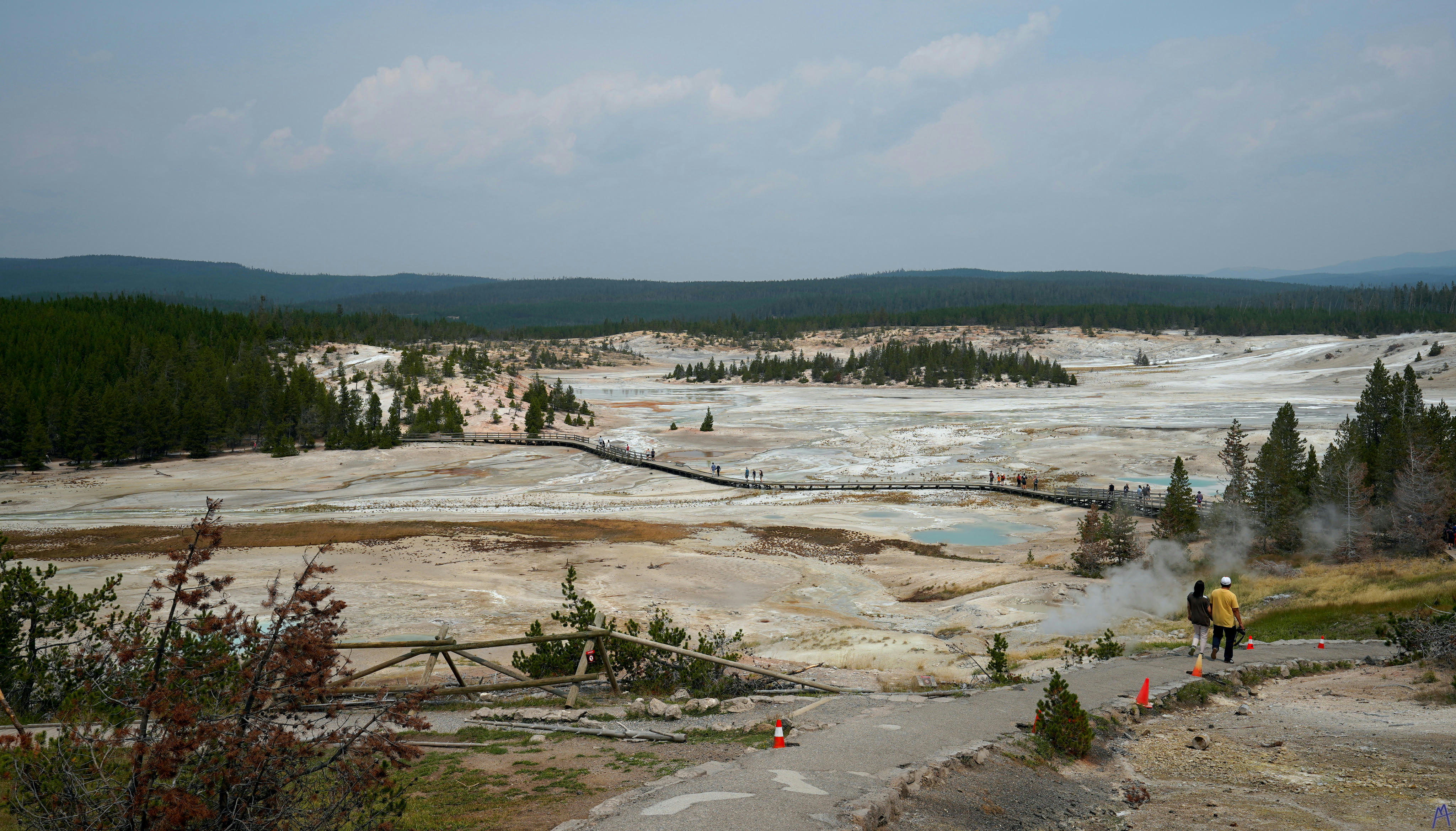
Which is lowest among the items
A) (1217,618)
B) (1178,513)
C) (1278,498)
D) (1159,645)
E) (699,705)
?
(1178,513)

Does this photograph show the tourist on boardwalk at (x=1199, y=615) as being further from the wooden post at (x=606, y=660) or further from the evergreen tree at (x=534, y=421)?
the evergreen tree at (x=534, y=421)

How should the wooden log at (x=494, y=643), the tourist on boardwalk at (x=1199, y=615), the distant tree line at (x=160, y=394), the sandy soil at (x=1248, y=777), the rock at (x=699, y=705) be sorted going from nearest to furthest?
the sandy soil at (x=1248, y=777), the rock at (x=699, y=705), the wooden log at (x=494, y=643), the tourist on boardwalk at (x=1199, y=615), the distant tree line at (x=160, y=394)

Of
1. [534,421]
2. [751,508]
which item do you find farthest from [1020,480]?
[534,421]

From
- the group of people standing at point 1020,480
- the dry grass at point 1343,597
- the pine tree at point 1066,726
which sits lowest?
the group of people standing at point 1020,480

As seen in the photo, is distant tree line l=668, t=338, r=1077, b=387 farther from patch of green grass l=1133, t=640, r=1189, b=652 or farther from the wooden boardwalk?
patch of green grass l=1133, t=640, r=1189, b=652

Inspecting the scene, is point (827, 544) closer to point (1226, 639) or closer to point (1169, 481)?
point (1226, 639)

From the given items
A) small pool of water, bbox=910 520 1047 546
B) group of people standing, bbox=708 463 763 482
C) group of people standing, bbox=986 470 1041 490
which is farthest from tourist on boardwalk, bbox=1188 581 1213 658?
group of people standing, bbox=708 463 763 482

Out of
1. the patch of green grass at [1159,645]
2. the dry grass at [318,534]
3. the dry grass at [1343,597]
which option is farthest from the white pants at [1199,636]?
the dry grass at [318,534]
